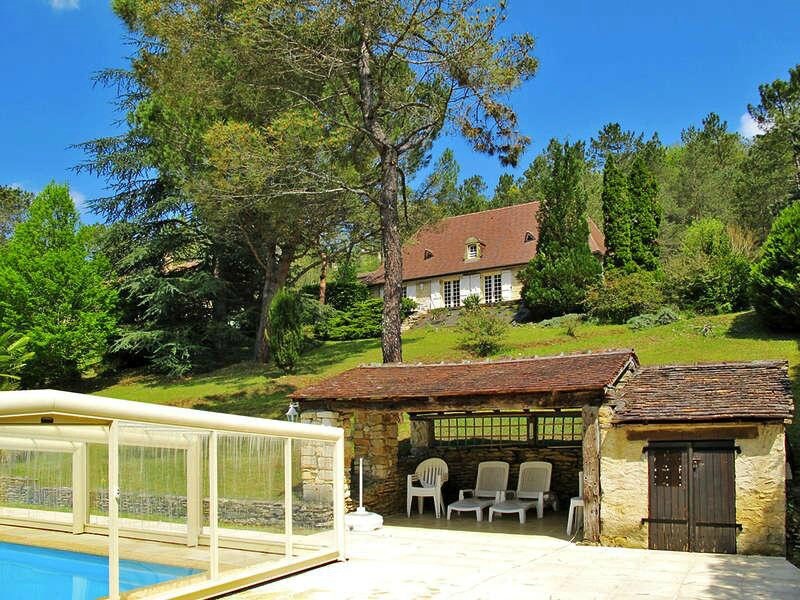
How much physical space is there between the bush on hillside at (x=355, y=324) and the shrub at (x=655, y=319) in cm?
1293

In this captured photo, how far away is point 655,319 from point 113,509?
76.0 ft

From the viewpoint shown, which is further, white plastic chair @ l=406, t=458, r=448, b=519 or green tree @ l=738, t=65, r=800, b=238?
green tree @ l=738, t=65, r=800, b=238

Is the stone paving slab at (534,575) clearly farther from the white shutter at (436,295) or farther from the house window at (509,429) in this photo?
the white shutter at (436,295)

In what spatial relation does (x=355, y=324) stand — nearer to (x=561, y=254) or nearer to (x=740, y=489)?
(x=561, y=254)

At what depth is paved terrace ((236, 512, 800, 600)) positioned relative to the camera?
832cm

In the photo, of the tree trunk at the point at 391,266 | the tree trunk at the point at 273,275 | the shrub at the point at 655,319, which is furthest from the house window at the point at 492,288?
the tree trunk at the point at 391,266

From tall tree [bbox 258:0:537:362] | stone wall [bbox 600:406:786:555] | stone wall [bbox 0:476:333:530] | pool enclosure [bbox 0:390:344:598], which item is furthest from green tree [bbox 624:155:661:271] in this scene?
stone wall [bbox 0:476:333:530]

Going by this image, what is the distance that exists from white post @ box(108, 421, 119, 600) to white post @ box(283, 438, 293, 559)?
2.79 metres

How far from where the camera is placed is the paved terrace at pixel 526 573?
8.32m

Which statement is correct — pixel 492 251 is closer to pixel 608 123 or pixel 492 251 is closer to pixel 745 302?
pixel 745 302

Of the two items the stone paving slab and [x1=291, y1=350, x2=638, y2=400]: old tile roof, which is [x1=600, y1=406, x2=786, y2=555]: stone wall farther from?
[x1=291, y1=350, x2=638, y2=400]: old tile roof

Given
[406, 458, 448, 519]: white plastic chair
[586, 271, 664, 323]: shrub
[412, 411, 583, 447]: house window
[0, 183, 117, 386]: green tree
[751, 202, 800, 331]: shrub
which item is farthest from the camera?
[0, 183, 117, 386]: green tree

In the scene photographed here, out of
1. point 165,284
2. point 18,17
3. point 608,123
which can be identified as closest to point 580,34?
point 165,284

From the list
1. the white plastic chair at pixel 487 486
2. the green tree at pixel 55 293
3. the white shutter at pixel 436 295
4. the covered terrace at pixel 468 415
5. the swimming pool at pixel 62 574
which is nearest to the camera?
the swimming pool at pixel 62 574
